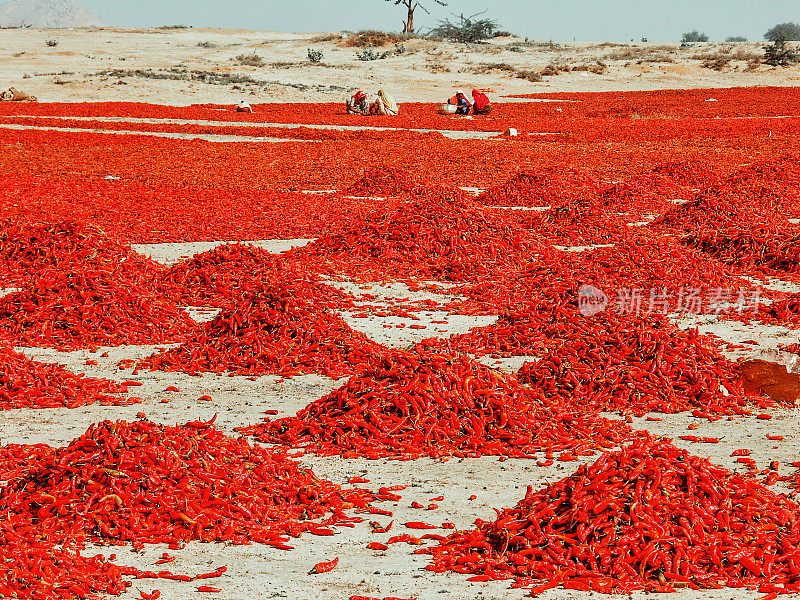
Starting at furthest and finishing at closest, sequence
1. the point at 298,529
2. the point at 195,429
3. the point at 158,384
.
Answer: the point at 158,384 → the point at 195,429 → the point at 298,529

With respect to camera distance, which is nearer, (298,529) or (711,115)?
(298,529)

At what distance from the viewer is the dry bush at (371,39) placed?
240 ft

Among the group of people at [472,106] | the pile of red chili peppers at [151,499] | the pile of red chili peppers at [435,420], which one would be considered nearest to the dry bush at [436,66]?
the group of people at [472,106]

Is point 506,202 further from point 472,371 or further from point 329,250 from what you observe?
point 472,371

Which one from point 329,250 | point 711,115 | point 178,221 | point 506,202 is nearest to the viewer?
point 329,250

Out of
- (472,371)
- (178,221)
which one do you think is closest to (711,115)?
(178,221)

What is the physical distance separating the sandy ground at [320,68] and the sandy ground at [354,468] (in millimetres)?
38967

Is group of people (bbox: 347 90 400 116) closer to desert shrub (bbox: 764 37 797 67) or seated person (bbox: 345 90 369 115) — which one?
seated person (bbox: 345 90 369 115)

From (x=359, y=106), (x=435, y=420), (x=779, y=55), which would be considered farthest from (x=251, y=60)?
(x=435, y=420)

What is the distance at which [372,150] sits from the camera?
2759 centimetres

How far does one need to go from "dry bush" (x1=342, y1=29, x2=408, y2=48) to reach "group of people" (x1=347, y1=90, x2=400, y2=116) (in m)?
32.7

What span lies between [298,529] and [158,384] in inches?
127

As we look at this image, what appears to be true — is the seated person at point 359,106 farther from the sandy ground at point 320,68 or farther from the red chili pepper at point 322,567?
the red chili pepper at point 322,567

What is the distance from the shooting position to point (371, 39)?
74.2 metres
